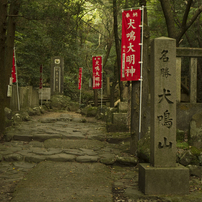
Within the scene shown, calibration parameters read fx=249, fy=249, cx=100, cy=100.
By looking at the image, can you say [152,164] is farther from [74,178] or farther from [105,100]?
[105,100]

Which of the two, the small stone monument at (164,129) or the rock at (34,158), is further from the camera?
the rock at (34,158)

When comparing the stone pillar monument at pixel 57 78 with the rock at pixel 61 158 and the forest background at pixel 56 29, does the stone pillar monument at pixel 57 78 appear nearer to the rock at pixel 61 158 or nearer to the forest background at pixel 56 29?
the forest background at pixel 56 29

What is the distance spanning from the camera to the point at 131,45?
281 inches

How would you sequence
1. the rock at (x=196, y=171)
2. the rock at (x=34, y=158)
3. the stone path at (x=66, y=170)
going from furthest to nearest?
the rock at (x=34, y=158) < the rock at (x=196, y=171) < the stone path at (x=66, y=170)

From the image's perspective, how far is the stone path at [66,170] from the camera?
430 centimetres

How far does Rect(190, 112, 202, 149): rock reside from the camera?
5.73 metres

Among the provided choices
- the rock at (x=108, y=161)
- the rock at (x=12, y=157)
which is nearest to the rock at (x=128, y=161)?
the rock at (x=108, y=161)

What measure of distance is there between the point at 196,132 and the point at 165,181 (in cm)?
187

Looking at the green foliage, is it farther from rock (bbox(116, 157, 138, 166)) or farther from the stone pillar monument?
the stone pillar monument

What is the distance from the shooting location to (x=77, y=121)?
47.0ft

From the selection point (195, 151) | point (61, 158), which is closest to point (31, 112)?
point (61, 158)

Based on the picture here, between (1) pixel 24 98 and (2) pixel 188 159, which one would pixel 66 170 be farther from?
(1) pixel 24 98

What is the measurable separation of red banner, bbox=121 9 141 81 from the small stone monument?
244 cm

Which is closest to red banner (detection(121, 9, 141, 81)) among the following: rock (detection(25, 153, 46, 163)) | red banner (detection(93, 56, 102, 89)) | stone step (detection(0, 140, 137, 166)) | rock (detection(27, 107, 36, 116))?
stone step (detection(0, 140, 137, 166))
